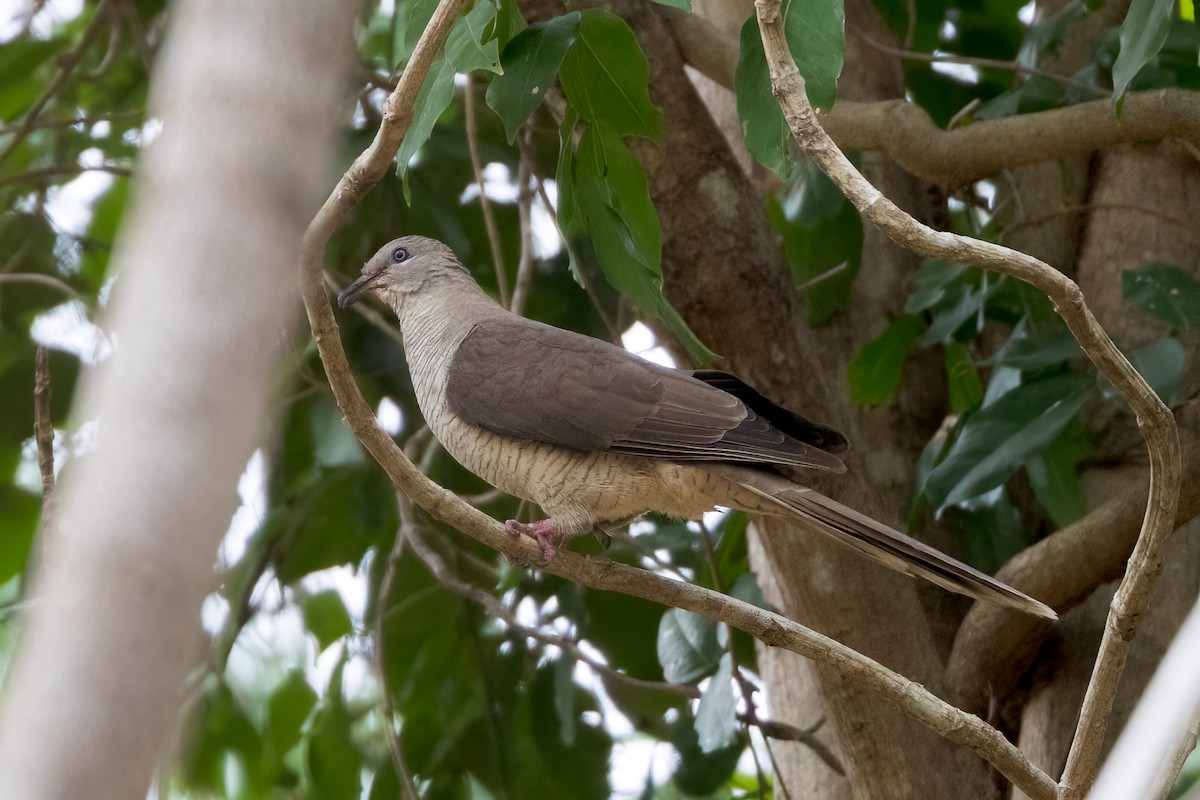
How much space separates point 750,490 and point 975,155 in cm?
129

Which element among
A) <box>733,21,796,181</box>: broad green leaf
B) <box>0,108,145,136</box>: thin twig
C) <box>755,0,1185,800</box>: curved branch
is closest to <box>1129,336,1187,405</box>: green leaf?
<box>755,0,1185,800</box>: curved branch

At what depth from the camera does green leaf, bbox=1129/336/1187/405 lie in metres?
3.55

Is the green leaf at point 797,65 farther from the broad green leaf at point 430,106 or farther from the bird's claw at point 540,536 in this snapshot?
the bird's claw at point 540,536

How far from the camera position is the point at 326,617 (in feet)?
16.6

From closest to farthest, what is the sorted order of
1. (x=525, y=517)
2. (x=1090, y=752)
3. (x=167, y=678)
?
(x=167, y=678), (x=1090, y=752), (x=525, y=517)

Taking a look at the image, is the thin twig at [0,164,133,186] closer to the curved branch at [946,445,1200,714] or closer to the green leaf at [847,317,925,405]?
the green leaf at [847,317,925,405]

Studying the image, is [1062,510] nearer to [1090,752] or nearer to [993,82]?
[1090,752]

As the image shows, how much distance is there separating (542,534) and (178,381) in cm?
248

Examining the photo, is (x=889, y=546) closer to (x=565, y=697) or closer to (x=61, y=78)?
(x=565, y=697)

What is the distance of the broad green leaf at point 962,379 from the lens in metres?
4.34

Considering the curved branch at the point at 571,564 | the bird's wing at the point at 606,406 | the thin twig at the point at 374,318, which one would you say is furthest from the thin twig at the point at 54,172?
the curved branch at the point at 571,564

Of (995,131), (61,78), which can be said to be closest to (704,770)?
(995,131)

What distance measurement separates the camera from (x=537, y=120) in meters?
4.83

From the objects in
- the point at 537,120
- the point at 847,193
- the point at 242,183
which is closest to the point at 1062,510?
the point at 847,193
